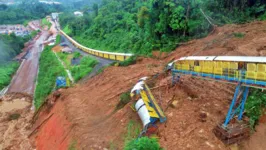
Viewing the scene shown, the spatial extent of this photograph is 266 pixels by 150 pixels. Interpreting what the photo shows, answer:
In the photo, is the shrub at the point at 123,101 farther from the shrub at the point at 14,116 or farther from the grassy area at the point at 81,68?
the shrub at the point at 14,116

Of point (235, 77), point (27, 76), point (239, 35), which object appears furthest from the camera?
point (27, 76)

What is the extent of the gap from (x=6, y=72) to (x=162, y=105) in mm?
48744

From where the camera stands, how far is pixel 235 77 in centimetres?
1318

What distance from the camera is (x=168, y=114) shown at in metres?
16.9

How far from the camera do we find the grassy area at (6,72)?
48803 millimetres

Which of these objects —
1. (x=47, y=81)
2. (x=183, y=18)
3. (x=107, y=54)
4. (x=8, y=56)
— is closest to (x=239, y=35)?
(x=183, y=18)

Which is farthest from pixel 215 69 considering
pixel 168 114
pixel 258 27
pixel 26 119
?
pixel 26 119

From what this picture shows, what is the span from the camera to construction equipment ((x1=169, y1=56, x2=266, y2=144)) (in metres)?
12.0

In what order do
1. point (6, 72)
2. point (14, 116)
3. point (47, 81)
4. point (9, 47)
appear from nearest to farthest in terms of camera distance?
point (14, 116), point (47, 81), point (6, 72), point (9, 47)

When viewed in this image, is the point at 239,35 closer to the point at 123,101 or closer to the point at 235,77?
the point at 235,77

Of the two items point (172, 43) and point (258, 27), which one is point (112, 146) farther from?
point (258, 27)

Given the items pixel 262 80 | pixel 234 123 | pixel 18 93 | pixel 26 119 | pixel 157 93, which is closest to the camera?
pixel 262 80

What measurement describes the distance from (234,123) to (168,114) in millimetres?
4712

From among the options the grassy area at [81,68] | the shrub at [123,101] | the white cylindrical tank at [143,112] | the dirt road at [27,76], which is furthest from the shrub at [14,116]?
the white cylindrical tank at [143,112]
